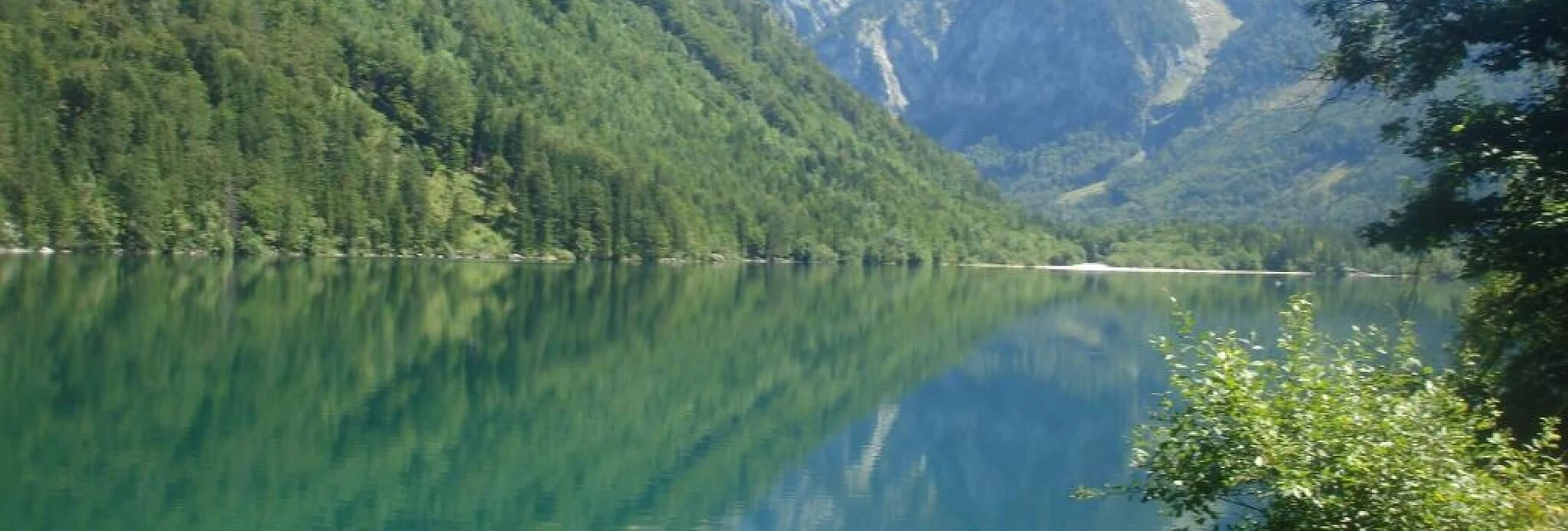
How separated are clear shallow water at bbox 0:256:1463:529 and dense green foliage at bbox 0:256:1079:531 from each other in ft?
0.43

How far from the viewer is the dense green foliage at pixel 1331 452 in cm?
1445

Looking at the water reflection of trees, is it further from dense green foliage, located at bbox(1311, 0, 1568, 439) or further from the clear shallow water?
dense green foliage, located at bbox(1311, 0, 1568, 439)

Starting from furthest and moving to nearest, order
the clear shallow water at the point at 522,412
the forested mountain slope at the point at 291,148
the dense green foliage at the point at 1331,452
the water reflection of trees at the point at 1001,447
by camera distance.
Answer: the forested mountain slope at the point at 291,148 → the water reflection of trees at the point at 1001,447 → the clear shallow water at the point at 522,412 → the dense green foliage at the point at 1331,452

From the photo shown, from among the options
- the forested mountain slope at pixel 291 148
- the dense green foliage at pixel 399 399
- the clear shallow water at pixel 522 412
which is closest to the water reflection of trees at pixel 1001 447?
the clear shallow water at pixel 522 412

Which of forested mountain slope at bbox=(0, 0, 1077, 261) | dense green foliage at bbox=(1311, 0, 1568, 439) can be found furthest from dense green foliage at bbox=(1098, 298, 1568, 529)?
forested mountain slope at bbox=(0, 0, 1077, 261)

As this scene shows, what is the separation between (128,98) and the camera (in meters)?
119

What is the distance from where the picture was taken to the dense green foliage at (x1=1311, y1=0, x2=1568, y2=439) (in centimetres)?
2153

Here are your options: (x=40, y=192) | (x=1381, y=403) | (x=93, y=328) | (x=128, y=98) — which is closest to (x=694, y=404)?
(x=93, y=328)

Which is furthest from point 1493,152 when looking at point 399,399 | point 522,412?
point 399,399

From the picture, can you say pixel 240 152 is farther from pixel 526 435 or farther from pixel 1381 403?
pixel 1381 403

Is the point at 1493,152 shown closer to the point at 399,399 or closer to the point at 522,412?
the point at 522,412

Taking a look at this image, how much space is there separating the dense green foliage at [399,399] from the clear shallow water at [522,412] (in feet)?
0.43

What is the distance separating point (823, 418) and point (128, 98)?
9423cm

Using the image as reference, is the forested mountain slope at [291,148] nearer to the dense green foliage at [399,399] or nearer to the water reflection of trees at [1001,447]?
the dense green foliage at [399,399]
